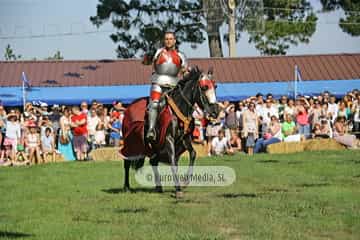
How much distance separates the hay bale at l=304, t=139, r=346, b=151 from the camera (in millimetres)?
22980

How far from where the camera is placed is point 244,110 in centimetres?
2383

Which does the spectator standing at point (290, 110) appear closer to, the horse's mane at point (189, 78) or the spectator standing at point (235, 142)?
the spectator standing at point (235, 142)

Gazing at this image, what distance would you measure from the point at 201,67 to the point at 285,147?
13511 mm

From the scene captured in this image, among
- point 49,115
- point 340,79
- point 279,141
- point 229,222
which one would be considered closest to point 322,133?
point 279,141

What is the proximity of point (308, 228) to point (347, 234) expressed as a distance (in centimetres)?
53

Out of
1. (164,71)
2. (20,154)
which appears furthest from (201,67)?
(164,71)

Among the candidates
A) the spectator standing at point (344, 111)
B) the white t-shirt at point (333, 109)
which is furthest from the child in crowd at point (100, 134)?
the spectator standing at point (344, 111)

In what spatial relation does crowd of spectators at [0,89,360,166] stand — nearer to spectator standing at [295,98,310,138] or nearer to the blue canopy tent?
spectator standing at [295,98,310,138]

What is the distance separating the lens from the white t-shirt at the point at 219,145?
2325 centimetres

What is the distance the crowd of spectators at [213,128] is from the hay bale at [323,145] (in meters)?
0.18

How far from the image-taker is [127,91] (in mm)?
32844

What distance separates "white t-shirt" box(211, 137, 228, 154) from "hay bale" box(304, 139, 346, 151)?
2.60 metres

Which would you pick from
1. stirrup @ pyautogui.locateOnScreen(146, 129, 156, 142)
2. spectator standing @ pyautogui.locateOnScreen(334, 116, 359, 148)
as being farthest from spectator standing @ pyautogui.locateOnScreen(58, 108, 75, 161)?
stirrup @ pyautogui.locateOnScreen(146, 129, 156, 142)

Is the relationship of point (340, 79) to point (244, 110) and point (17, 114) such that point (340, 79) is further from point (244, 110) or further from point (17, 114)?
point (17, 114)
